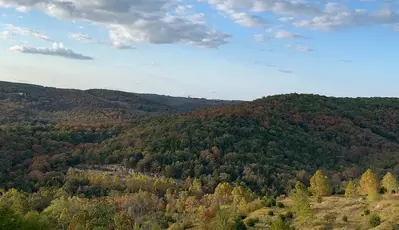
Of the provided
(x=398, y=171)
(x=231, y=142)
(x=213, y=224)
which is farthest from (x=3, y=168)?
(x=398, y=171)

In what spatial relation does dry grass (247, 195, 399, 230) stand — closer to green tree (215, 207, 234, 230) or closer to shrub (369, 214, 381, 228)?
shrub (369, 214, 381, 228)

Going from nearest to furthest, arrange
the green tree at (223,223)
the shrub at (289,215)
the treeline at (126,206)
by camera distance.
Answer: the green tree at (223,223) < the treeline at (126,206) < the shrub at (289,215)

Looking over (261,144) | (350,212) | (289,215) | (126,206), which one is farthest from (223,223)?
(261,144)

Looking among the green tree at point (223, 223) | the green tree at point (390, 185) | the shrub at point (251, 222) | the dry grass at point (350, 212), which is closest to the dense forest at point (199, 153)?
the shrub at point (251, 222)

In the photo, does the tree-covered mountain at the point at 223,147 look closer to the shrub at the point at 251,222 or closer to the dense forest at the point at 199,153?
the dense forest at the point at 199,153

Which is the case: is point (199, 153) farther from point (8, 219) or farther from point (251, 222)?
point (8, 219)

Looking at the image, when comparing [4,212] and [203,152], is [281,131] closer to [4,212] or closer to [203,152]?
[203,152]

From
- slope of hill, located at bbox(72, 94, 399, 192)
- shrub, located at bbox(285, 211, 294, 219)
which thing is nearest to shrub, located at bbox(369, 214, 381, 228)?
shrub, located at bbox(285, 211, 294, 219)
